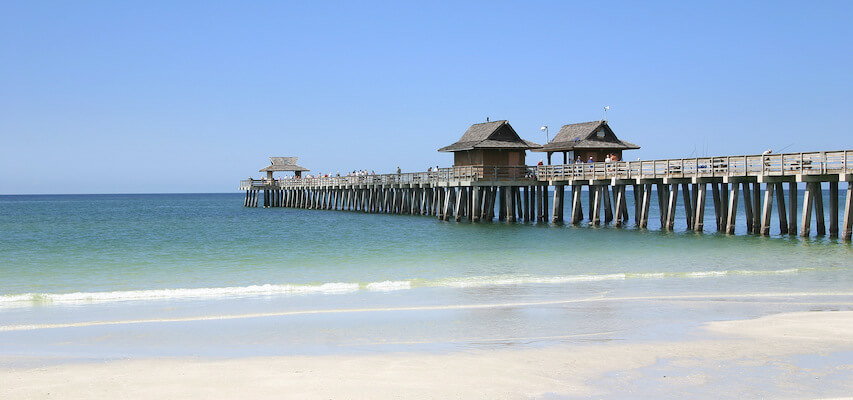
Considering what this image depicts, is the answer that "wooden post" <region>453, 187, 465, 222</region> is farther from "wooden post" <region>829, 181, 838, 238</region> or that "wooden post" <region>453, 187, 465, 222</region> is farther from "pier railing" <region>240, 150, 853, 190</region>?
"wooden post" <region>829, 181, 838, 238</region>

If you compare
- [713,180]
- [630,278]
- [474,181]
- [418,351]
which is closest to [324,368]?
[418,351]

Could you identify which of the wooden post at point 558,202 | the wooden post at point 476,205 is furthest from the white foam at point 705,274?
the wooden post at point 476,205

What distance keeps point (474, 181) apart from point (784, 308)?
26.5 meters

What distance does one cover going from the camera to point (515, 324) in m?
10.8

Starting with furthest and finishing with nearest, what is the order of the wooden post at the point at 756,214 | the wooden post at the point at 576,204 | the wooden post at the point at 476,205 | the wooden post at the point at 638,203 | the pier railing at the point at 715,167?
the wooden post at the point at 476,205 → the wooden post at the point at 576,204 → the wooden post at the point at 638,203 → the wooden post at the point at 756,214 → the pier railing at the point at 715,167

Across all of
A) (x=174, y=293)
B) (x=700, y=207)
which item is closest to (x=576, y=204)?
(x=700, y=207)

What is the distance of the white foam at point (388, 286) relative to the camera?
15.4 metres

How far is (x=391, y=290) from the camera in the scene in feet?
49.7

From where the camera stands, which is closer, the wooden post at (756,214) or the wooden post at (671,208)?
the wooden post at (756,214)

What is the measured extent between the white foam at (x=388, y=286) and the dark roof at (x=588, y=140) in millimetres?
23297

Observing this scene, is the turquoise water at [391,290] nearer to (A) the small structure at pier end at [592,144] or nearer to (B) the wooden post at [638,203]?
(B) the wooden post at [638,203]

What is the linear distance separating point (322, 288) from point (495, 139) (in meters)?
24.2

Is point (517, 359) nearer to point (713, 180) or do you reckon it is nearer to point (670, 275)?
point (670, 275)

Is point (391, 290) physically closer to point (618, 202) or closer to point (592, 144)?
point (618, 202)
